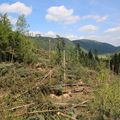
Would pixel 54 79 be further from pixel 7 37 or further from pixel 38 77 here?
pixel 7 37

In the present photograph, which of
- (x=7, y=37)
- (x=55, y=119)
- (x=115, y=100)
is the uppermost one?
(x=7, y=37)

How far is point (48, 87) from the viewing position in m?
14.8

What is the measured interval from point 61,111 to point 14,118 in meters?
2.18

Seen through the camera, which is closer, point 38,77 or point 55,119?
point 55,119

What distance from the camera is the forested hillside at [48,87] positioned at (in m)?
9.97

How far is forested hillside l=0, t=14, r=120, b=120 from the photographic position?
9969 millimetres

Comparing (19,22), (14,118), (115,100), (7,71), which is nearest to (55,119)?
(14,118)

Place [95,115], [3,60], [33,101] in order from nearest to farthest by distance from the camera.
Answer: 1. [95,115]
2. [33,101]
3. [3,60]

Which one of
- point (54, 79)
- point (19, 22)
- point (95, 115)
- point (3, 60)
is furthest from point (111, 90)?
point (19, 22)

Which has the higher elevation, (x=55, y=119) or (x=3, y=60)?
(x=3, y=60)

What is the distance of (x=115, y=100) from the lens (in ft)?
31.6

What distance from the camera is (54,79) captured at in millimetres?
16656

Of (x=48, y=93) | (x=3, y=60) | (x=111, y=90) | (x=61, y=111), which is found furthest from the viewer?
(x=3, y=60)

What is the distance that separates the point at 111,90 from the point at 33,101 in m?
3.83
